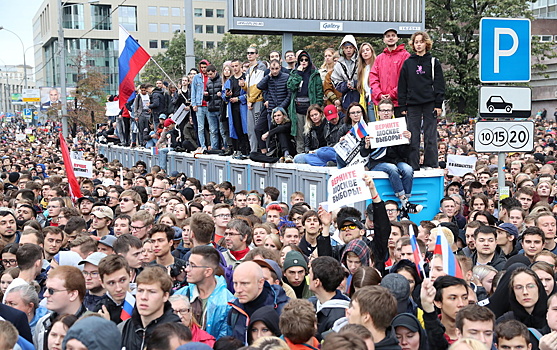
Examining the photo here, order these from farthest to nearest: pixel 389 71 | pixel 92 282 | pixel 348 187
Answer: pixel 389 71 < pixel 348 187 < pixel 92 282

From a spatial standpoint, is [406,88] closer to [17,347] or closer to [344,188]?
[344,188]

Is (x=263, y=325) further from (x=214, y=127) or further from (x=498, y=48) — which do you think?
(x=214, y=127)

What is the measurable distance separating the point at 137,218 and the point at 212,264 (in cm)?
280

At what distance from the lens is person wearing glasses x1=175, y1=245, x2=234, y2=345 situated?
619 cm

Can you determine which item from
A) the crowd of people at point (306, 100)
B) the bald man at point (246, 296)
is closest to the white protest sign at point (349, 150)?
the crowd of people at point (306, 100)

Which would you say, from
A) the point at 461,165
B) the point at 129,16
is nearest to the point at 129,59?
the point at 461,165

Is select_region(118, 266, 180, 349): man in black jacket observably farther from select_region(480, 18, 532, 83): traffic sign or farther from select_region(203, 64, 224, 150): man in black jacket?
select_region(203, 64, 224, 150): man in black jacket

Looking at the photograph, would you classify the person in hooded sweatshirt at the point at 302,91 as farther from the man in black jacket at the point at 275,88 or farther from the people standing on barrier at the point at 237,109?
the people standing on barrier at the point at 237,109

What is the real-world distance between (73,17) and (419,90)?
103 m

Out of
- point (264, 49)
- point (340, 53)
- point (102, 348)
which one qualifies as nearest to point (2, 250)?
point (102, 348)

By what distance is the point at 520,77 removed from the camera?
862cm

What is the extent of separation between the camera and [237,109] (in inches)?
685

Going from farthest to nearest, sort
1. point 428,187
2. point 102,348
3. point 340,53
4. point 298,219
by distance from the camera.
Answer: point 340,53 → point 428,187 → point 298,219 → point 102,348

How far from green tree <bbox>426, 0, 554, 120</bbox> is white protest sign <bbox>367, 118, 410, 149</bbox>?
921 inches
